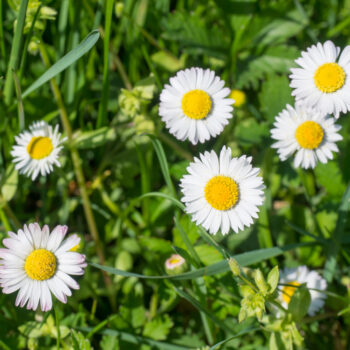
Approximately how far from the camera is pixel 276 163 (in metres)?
2.35

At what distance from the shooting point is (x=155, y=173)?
243cm

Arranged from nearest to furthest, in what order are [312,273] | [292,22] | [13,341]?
[13,341], [312,273], [292,22]

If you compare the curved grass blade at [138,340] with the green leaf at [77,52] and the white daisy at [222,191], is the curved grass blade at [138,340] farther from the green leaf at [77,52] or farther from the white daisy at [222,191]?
the green leaf at [77,52]

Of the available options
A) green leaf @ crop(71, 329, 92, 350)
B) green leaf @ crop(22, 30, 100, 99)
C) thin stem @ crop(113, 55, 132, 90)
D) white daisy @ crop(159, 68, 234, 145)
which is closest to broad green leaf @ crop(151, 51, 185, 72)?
thin stem @ crop(113, 55, 132, 90)

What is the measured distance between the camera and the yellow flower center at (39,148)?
1.97 meters

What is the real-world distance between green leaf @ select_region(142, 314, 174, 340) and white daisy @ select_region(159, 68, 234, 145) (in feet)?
2.38

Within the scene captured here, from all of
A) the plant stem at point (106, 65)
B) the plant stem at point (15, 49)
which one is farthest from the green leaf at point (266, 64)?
the plant stem at point (15, 49)

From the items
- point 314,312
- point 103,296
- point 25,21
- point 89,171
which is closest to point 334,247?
point 314,312

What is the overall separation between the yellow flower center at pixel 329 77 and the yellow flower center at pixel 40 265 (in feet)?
3.77

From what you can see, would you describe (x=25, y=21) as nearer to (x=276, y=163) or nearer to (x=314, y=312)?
(x=276, y=163)

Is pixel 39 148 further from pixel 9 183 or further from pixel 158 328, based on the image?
pixel 158 328

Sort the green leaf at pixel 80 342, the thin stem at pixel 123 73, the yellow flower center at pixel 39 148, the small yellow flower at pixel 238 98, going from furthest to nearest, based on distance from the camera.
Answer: the small yellow flower at pixel 238 98 → the thin stem at pixel 123 73 → the yellow flower center at pixel 39 148 → the green leaf at pixel 80 342

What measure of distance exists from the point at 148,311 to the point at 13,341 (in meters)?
0.60

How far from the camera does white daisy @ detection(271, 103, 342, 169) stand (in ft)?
6.23
